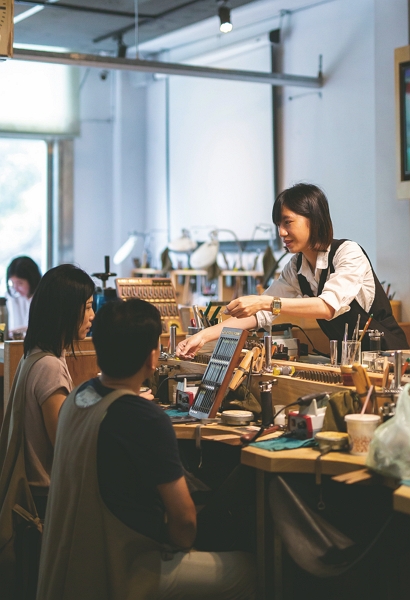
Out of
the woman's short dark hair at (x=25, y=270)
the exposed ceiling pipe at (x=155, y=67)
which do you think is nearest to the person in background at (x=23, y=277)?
the woman's short dark hair at (x=25, y=270)

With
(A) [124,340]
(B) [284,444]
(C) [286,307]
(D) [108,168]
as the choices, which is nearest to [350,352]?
(C) [286,307]

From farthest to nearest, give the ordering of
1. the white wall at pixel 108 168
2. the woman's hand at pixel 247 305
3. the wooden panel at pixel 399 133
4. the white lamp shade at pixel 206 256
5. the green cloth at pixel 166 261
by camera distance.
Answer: the white wall at pixel 108 168, the green cloth at pixel 166 261, the white lamp shade at pixel 206 256, the wooden panel at pixel 399 133, the woman's hand at pixel 247 305

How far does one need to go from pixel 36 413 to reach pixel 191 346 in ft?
2.60

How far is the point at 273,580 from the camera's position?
→ 2.22 metres

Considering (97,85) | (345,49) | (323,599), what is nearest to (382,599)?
(323,599)

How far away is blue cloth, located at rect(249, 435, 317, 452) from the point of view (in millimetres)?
2209

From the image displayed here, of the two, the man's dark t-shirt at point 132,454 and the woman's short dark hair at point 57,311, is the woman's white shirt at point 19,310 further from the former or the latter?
the man's dark t-shirt at point 132,454

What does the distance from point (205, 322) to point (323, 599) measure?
1278mm

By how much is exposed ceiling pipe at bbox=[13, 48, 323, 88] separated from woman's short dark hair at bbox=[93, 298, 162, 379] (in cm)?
358

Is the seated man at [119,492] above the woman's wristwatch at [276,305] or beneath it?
beneath

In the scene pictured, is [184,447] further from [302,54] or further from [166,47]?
[166,47]

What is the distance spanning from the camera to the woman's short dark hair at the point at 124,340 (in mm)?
2020

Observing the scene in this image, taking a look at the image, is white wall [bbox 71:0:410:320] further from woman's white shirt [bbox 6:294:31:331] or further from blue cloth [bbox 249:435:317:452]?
blue cloth [bbox 249:435:317:452]

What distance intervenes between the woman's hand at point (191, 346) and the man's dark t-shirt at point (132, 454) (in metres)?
1.09
